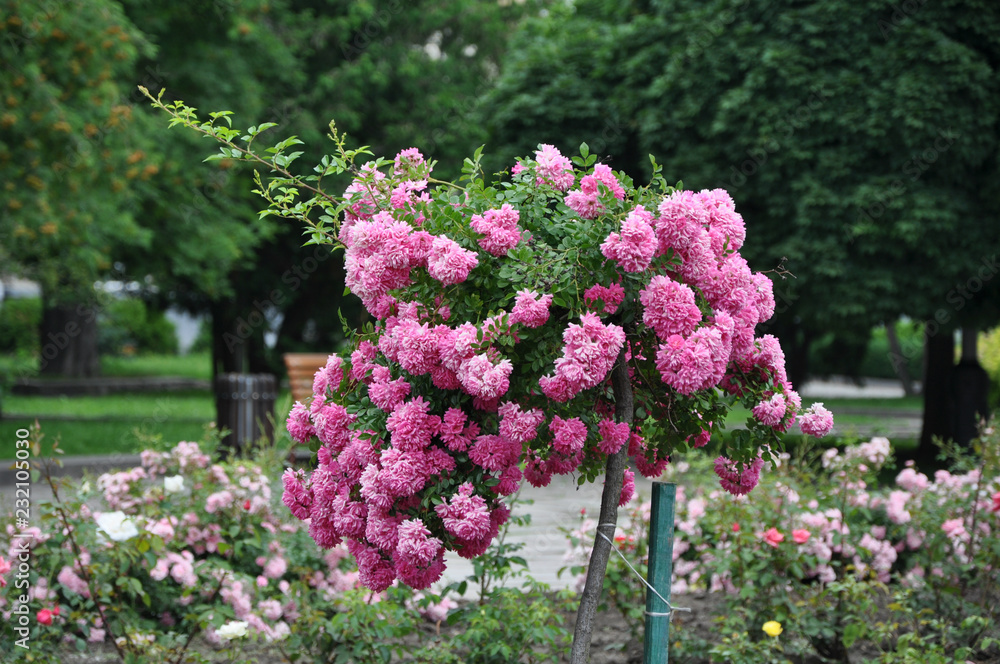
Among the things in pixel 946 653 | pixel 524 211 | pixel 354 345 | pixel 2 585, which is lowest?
pixel 946 653

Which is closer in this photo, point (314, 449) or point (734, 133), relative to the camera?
point (314, 449)

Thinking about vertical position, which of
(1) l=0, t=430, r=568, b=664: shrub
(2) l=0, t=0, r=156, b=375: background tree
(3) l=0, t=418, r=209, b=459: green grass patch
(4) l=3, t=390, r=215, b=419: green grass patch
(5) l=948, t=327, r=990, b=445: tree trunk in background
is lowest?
(4) l=3, t=390, r=215, b=419: green grass patch

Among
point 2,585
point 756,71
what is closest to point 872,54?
point 756,71

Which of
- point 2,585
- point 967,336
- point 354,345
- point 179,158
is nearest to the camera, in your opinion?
point 354,345

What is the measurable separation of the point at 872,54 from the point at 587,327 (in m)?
8.31

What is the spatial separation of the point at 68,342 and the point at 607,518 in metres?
26.3

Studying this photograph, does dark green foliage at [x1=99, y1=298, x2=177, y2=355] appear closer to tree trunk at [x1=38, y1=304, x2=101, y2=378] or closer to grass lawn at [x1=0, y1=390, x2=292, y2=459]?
tree trunk at [x1=38, y1=304, x2=101, y2=378]

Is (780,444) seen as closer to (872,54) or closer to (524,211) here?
(524,211)

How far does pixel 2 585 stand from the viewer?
362cm

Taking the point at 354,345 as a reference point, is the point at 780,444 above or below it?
below

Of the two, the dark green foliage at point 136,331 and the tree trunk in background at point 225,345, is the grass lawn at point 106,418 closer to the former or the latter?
the tree trunk in background at point 225,345

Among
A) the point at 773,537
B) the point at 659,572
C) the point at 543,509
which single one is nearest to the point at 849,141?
the point at 543,509

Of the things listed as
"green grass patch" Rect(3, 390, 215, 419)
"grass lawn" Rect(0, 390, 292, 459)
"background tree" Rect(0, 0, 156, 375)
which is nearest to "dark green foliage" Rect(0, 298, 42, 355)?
"green grass patch" Rect(3, 390, 215, 419)

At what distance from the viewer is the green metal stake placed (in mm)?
2834
